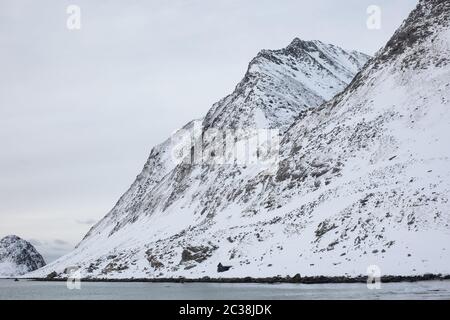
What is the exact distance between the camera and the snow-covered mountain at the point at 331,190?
5766 cm

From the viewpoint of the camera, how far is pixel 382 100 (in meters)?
90.0

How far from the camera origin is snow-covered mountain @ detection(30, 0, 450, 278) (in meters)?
57.7

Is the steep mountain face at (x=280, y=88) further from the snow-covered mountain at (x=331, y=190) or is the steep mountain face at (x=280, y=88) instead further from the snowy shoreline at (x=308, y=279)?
the snowy shoreline at (x=308, y=279)

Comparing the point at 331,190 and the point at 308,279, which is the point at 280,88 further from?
the point at 308,279

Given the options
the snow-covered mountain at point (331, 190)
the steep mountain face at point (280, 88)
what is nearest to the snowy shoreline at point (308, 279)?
the snow-covered mountain at point (331, 190)

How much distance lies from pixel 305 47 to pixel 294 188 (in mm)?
108126

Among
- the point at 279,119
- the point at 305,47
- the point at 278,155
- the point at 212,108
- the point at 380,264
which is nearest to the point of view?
the point at 380,264

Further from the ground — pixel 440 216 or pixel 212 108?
pixel 212 108

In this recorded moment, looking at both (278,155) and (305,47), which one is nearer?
(278,155)

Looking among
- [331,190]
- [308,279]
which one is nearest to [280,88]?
[331,190]

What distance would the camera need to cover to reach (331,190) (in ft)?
253

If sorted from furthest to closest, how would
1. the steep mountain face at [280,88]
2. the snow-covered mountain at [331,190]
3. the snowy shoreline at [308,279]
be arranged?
the steep mountain face at [280,88] → the snow-covered mountain at [331,190] → the snowy shoreline at [308,279]
